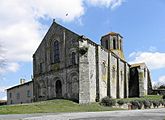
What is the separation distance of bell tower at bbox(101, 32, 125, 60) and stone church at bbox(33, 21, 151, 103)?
8.57m

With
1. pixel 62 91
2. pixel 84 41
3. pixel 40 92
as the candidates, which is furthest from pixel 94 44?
pixel 40 92

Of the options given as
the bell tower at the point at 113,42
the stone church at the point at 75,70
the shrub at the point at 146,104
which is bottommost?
the shrub at the point at 146,104

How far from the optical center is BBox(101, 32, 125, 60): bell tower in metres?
72.0

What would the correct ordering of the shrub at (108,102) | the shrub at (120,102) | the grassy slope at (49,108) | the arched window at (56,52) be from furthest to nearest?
1. the arched window at (56,52)
2. the shrub at (120,102)
3. the shrub at (108,102)
4. the grassy slope at (49,108)

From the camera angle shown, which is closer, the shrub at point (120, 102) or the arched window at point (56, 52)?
the shrub at point (120, 102)

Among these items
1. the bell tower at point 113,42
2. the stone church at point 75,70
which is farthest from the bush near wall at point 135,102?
the bell tower at point 113,42

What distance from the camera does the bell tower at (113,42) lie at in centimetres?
7200

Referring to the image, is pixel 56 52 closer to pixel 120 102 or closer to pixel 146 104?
pixel 120 102

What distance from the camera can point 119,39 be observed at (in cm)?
7369

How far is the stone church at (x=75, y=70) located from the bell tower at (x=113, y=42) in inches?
337

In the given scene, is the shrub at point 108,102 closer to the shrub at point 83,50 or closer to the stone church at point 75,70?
the stone church at point 75,70

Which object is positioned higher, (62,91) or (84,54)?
(84,54)

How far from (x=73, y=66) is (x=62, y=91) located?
15.4ft

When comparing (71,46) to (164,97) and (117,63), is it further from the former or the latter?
(164,97)
